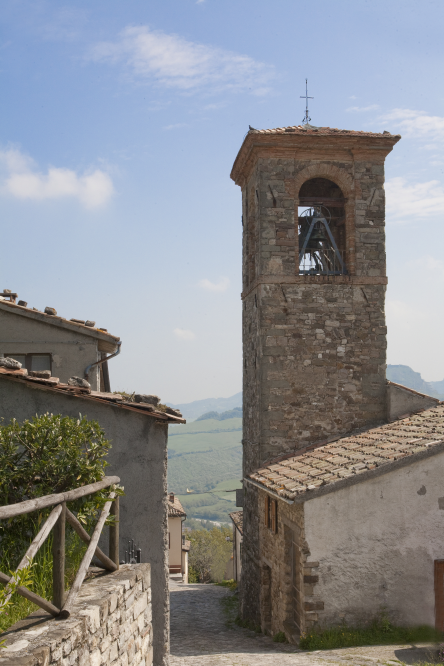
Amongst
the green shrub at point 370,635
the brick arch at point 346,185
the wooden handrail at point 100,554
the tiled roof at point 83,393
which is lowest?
the green shrub at point 370,635

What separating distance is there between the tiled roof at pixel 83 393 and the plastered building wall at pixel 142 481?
0.44 feet

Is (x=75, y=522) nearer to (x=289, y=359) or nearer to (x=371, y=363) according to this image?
Answer: (x=289, y=359)

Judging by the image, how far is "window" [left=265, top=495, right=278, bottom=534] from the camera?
1216cm

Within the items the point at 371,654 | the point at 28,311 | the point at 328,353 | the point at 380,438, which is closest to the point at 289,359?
the point at 328,353

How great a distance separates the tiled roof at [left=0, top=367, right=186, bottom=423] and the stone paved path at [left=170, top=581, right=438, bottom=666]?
11.8 ft

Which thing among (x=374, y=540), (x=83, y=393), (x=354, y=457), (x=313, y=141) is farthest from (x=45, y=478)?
(x=313, y=141)

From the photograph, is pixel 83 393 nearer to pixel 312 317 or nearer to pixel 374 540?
pixel 374 540

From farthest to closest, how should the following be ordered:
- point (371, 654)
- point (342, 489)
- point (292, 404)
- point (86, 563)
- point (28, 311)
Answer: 1. point (292, 404)
2. point (28, 311)
3. point (342, 489)
4. point (371, 654)
5. point (86, 563)

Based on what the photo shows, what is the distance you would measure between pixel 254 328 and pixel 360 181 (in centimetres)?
412

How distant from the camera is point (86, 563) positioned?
405 centimetres

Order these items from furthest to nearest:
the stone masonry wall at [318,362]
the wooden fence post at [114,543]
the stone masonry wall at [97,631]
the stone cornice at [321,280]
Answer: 1. the stone cornice at [321,280]
2. the stone masonry wall at [318,362]
3. the wooden fence post at [114,543]
4. the stone masonry wall at [97,631]

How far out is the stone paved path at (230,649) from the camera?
325 inches

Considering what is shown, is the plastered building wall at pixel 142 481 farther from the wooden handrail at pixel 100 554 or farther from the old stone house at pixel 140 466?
the wooden handrail at pixel 100 554

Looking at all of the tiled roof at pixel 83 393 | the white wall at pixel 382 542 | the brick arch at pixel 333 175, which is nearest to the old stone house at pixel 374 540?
the white wall at pixel 382 542
